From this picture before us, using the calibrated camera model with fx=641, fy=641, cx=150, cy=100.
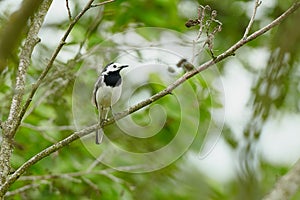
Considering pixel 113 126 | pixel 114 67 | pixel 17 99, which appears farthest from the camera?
pixel 113 126

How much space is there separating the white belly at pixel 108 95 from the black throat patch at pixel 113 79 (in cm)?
2

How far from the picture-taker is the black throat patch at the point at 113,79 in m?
3.42

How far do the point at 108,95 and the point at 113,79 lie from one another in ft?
0.30

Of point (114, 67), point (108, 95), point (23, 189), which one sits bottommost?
point (23, 189)

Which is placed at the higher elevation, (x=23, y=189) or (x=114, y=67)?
(x=114, y=67)

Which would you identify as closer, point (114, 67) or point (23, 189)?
point (23, 189)

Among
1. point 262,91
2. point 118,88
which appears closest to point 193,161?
point 118,88

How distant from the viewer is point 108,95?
3426 mm

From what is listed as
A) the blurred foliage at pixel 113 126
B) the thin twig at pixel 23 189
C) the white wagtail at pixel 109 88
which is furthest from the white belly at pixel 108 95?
the thin twig at pixel 23 189

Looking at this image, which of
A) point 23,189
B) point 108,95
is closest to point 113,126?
point 108,95

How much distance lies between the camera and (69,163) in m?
4.20

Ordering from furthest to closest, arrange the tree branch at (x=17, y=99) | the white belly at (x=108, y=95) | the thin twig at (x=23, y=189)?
the white belly at (x=108, y=95)
the thin twig at (x=23, y=189)
the tree branch at (x=17, y=99)

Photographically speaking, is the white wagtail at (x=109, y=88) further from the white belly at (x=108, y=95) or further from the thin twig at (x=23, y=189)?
the thin twig at (x=23, y=189)

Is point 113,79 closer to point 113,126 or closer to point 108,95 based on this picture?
point 108,95
